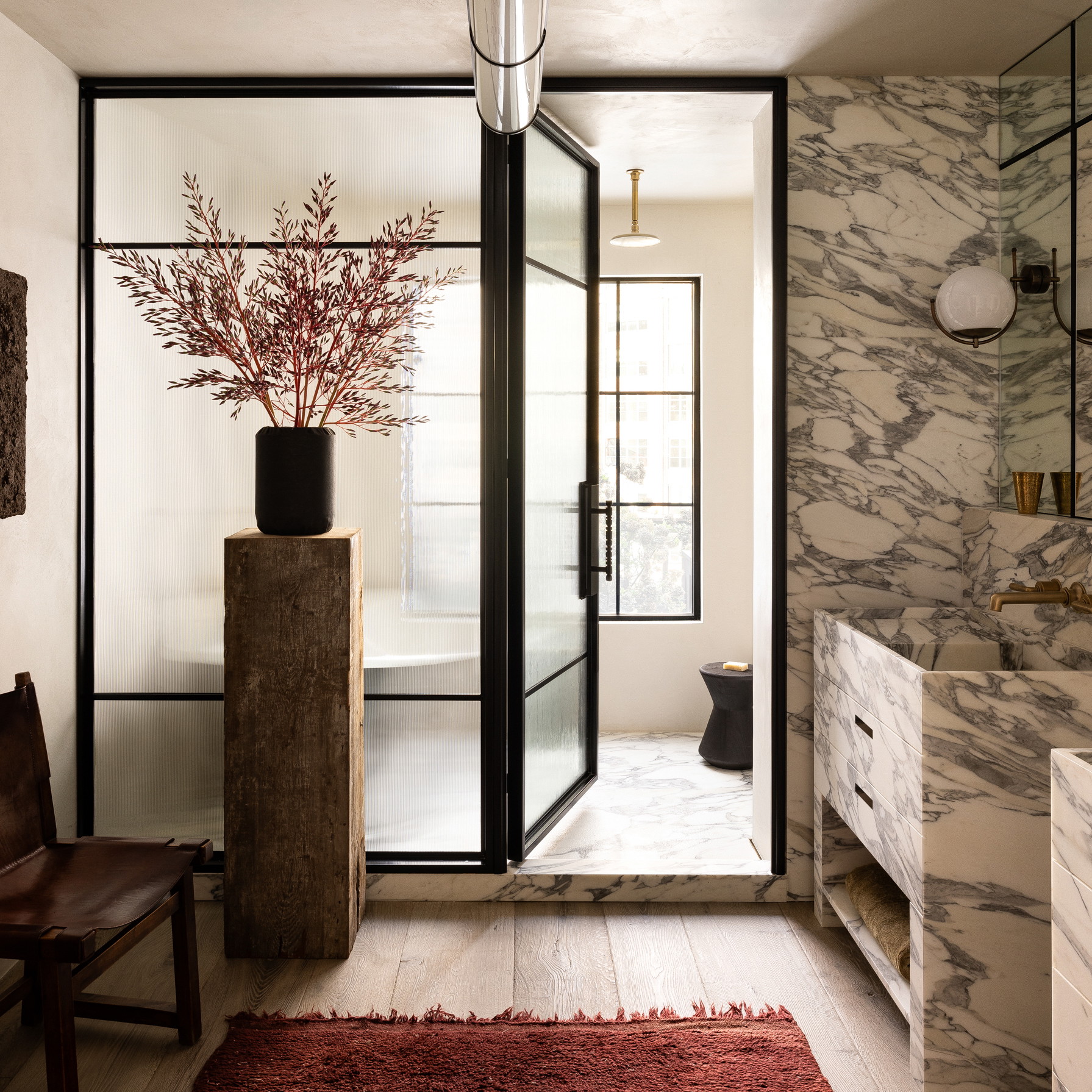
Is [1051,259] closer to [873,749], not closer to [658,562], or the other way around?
[873,749]

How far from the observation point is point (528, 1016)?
7.27 feet

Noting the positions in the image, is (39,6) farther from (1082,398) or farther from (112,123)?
(1082,398)

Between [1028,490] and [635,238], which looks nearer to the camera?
[1028,490]

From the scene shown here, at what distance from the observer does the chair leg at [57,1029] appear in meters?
1.66

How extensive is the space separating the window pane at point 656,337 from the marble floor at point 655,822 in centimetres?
174

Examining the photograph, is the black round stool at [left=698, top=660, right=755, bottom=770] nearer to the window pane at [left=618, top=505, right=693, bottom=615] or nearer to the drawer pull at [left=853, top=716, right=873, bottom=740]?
the window pane at [left=618, top=505, right=693, bottom=615]

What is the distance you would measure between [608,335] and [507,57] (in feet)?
10.9

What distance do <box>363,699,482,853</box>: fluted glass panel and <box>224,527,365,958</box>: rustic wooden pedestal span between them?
1.20 feet

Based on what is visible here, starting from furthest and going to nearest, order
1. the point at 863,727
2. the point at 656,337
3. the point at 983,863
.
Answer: the point at 656,337 < the point at 863,727 < the point at 983,863

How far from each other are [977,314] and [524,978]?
6.99 feet

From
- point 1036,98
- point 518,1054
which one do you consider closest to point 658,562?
point 1036,98

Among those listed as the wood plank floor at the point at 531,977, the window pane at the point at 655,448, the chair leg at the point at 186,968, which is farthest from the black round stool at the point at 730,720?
the chair leg at the point at 186,968

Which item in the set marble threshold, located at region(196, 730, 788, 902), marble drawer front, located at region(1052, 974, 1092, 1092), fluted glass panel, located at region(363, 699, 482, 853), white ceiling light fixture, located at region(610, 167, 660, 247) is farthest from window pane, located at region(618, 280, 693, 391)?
marble drawer front, located at region(1052, 974, 1092, 1092)

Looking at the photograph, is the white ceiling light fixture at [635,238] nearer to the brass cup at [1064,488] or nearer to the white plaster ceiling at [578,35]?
the white plaster ceiling at [578,35]
